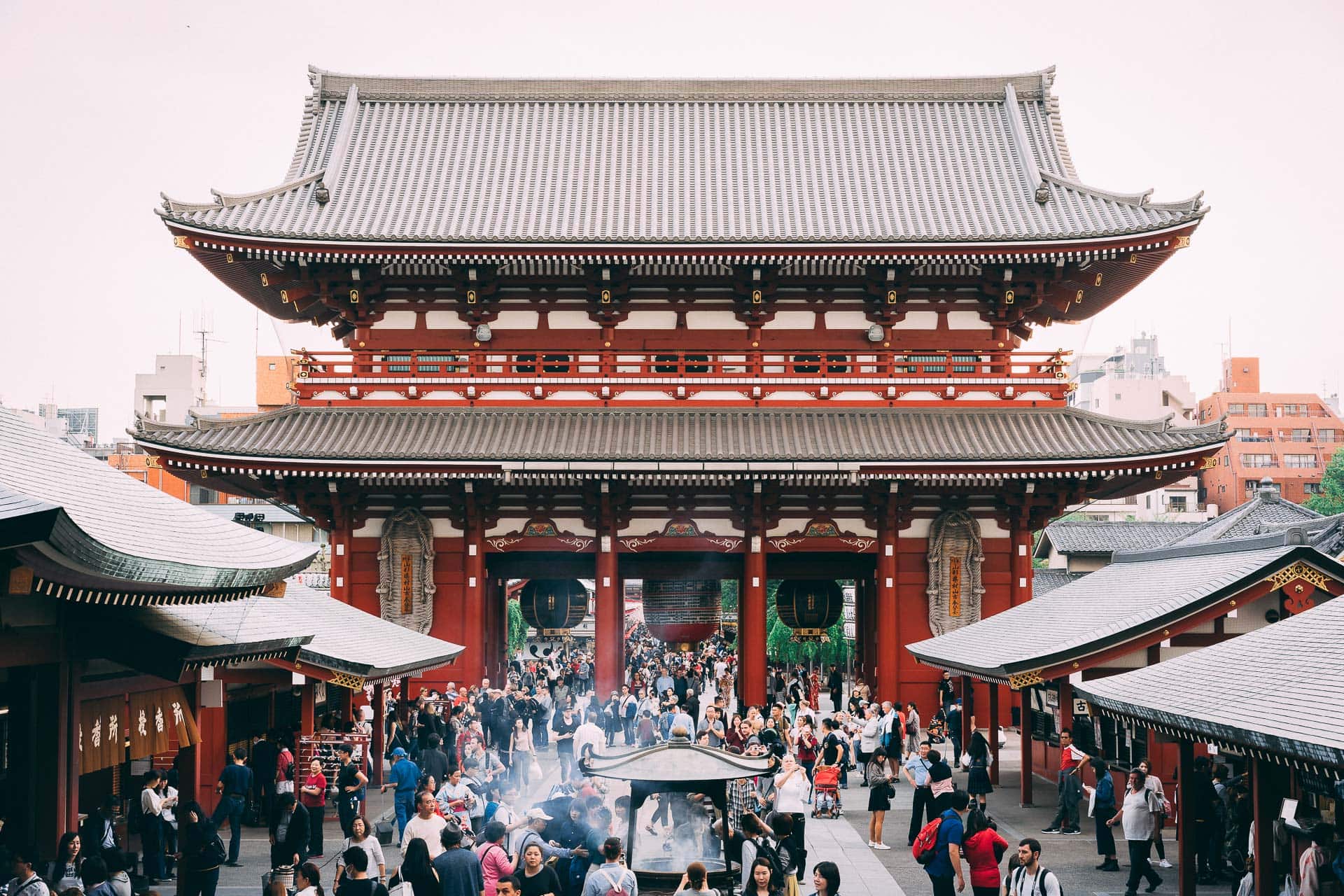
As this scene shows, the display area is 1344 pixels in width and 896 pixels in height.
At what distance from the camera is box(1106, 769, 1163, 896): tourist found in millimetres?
15648

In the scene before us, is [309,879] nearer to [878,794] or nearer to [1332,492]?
[878,794]

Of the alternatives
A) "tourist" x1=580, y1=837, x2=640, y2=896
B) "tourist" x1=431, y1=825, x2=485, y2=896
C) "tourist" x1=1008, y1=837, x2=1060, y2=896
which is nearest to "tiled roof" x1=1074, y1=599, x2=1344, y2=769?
"tourist" x1=1008, y1=837, x2=1060, y2=896

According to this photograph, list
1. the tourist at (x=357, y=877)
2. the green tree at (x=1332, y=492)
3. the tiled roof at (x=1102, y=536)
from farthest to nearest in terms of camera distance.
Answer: the green tree at (x=1332, y=492), the tiled roof at (x=1102, y=536), the tourist at (x=357, y=877)

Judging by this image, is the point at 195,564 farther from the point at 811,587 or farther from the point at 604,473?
the point at 811,587

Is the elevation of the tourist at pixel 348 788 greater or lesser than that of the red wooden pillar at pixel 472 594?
lesser

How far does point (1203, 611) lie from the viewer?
19.3 m

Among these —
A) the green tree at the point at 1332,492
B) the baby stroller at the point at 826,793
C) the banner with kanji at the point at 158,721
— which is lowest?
the baby stroller at the point at 826,793

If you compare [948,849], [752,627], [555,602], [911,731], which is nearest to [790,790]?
[948,849]

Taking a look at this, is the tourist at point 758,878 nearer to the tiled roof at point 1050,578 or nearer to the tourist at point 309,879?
the tourist at point 309,879

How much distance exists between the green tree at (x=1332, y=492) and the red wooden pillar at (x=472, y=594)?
211ft

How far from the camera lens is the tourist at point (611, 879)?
10984 mm

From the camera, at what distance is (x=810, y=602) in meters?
31.5

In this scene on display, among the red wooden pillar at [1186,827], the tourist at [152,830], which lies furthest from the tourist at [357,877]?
the red wooden pillar at [1186,827]

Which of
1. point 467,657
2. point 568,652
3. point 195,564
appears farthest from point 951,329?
point 568,652
